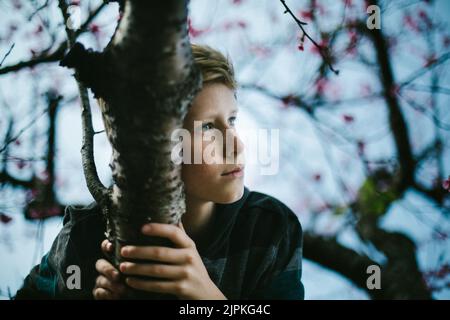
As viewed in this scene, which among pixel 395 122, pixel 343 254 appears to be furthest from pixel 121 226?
pixel 395 122

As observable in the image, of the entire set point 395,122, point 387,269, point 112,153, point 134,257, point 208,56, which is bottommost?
point 387,269

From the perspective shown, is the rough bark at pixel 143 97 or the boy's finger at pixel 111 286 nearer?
the rough bark at pixel 143 97

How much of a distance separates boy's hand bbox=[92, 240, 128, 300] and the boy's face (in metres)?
0.41

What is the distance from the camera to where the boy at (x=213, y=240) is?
1148 millimetres

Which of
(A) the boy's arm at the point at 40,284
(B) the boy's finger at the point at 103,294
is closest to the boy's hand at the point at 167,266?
(B) the boy's finger at the point at 103,294

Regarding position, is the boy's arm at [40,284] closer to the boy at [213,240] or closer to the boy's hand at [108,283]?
the boy at [213,240]

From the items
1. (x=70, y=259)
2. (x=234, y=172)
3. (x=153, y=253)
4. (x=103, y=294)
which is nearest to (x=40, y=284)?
(x=70, y=259)

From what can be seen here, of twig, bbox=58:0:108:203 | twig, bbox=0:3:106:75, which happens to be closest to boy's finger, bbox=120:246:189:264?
twig, bbox=58:0:108:203

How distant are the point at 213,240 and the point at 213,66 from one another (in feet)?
2.46

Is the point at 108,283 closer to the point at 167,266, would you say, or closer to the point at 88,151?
the point at 167,266

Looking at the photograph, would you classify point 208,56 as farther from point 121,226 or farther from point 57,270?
point 57,270

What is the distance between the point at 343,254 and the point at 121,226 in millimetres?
2593

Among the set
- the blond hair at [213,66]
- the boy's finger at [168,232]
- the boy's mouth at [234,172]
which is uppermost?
the blond hair at [213,66]
